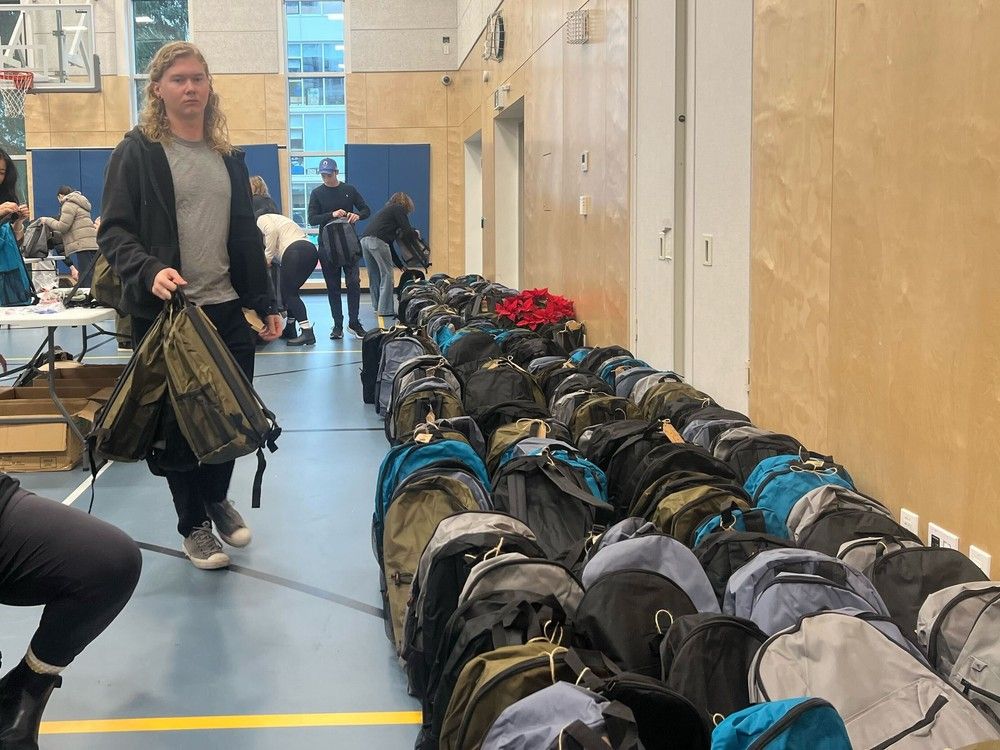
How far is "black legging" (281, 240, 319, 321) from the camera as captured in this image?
9.34 m

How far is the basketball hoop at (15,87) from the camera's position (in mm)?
13959

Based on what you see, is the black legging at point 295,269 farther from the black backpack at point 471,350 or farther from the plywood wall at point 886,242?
the plywood wall at point 886,242

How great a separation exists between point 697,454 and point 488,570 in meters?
1.04

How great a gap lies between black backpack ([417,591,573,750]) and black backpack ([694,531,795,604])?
0.45 metres

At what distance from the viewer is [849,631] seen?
187 cm

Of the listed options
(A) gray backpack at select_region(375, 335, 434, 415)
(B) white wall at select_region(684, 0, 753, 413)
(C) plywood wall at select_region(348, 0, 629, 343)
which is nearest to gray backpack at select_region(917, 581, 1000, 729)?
(B) white wall at select_region(684, 0, 753, 413)

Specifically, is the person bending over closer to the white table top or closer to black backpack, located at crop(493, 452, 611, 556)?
black backpack, located at crop(493, 452, 611, 556)

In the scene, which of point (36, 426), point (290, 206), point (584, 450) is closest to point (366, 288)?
point (290, 206)

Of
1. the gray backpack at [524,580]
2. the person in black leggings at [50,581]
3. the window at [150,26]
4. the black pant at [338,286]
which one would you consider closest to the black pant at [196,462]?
the person in black leggings at [50,581]

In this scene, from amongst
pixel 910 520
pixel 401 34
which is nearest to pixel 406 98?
pixel 401 34

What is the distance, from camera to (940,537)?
2.76m

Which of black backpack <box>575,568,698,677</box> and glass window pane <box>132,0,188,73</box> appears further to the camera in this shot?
glass window pane <box>132,0,188,73</box>

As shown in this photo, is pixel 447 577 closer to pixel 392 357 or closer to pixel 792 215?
pixel 792 215

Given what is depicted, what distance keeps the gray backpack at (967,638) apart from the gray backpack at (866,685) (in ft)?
0.50
